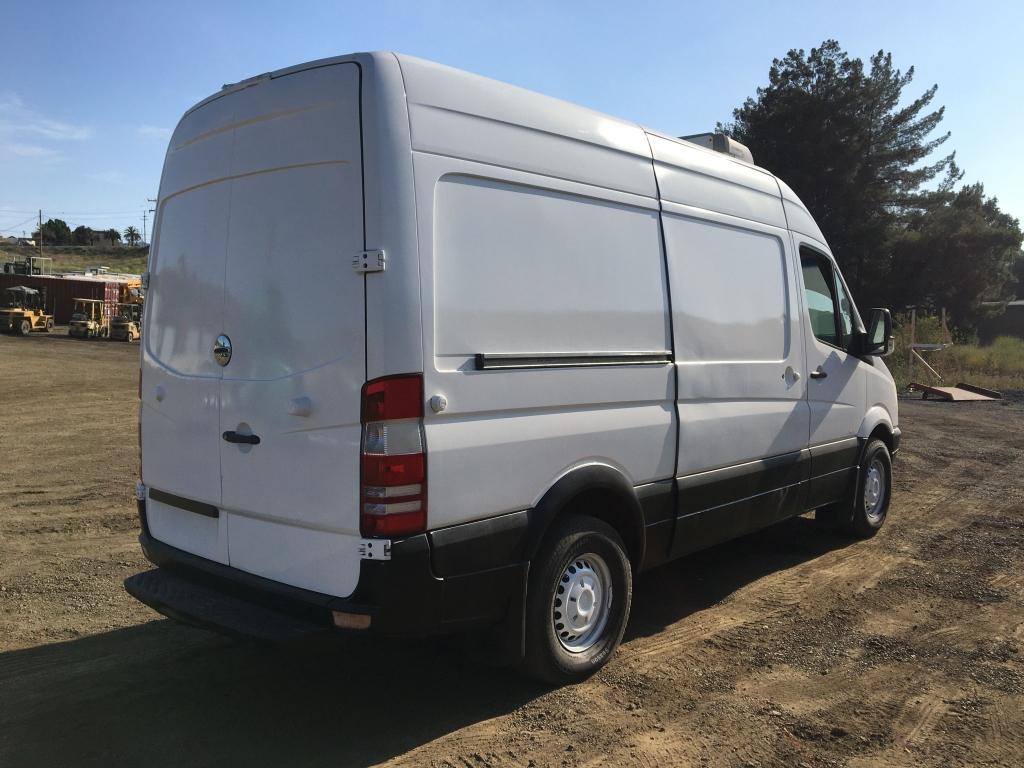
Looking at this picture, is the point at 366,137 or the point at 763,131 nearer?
the point at 366,137

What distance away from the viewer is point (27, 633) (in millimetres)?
4492

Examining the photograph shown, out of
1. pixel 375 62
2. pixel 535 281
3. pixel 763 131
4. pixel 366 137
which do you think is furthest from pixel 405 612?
pixel 763 131

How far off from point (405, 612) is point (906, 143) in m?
32.8

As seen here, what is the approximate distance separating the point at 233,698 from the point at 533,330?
221 centimetres

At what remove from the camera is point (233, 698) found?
3729 mm

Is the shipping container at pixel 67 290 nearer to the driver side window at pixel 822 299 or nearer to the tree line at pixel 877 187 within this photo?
the tree line at pixel 877 187

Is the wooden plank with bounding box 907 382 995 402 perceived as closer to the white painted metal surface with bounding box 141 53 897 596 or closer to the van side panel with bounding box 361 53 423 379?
the white painted metal surface with bounding box 141 53 897 596

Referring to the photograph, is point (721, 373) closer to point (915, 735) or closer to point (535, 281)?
point (535, 281)

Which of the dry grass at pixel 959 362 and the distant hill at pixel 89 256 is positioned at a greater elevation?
the distant hill at pixel 89 256

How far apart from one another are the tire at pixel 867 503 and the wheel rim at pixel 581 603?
312cm

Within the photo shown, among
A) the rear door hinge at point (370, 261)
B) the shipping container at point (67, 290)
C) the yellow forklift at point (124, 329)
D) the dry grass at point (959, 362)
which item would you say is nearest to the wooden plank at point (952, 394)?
the dry grass at point (959, 362)

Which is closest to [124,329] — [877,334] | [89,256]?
[877,334]

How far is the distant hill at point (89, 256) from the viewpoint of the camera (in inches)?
3290

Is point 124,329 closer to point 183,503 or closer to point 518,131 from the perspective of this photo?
point 183,503
